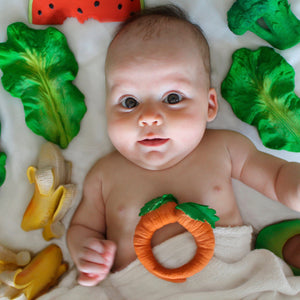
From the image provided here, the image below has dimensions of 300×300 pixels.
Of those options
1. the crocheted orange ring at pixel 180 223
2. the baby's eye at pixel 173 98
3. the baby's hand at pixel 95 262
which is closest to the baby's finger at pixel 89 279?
the baby's hand at pixel 95 262

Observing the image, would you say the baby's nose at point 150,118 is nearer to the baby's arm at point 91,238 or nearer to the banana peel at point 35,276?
the baby's arm at point 91,238

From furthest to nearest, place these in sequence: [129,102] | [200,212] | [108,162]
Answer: [108,162]
[129,102]
[200,212]

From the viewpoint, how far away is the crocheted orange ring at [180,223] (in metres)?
1.12

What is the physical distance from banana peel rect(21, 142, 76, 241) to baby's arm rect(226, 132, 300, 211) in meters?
0.53

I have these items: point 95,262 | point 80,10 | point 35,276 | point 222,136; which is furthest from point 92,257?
point 80,10

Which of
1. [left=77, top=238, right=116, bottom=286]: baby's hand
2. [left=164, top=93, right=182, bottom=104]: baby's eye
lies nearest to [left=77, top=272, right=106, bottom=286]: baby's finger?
[left=77, top=238, right=116, bottom=286]: baby's hand

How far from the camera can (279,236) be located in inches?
50.7

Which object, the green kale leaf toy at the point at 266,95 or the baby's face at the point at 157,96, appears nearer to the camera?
the baby's face at the point at 157,96

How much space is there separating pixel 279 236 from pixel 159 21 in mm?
744

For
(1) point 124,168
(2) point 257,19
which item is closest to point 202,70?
(2) point 257,19

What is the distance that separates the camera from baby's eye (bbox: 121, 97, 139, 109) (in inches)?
47.6

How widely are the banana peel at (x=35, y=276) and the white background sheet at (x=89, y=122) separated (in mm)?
43

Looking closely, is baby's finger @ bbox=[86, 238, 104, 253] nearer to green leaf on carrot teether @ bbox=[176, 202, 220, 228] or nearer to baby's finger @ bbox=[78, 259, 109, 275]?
baby's finger @ bbox=[78, 259, 109, 275]

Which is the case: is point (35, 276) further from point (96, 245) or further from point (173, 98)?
point (173, 98)
